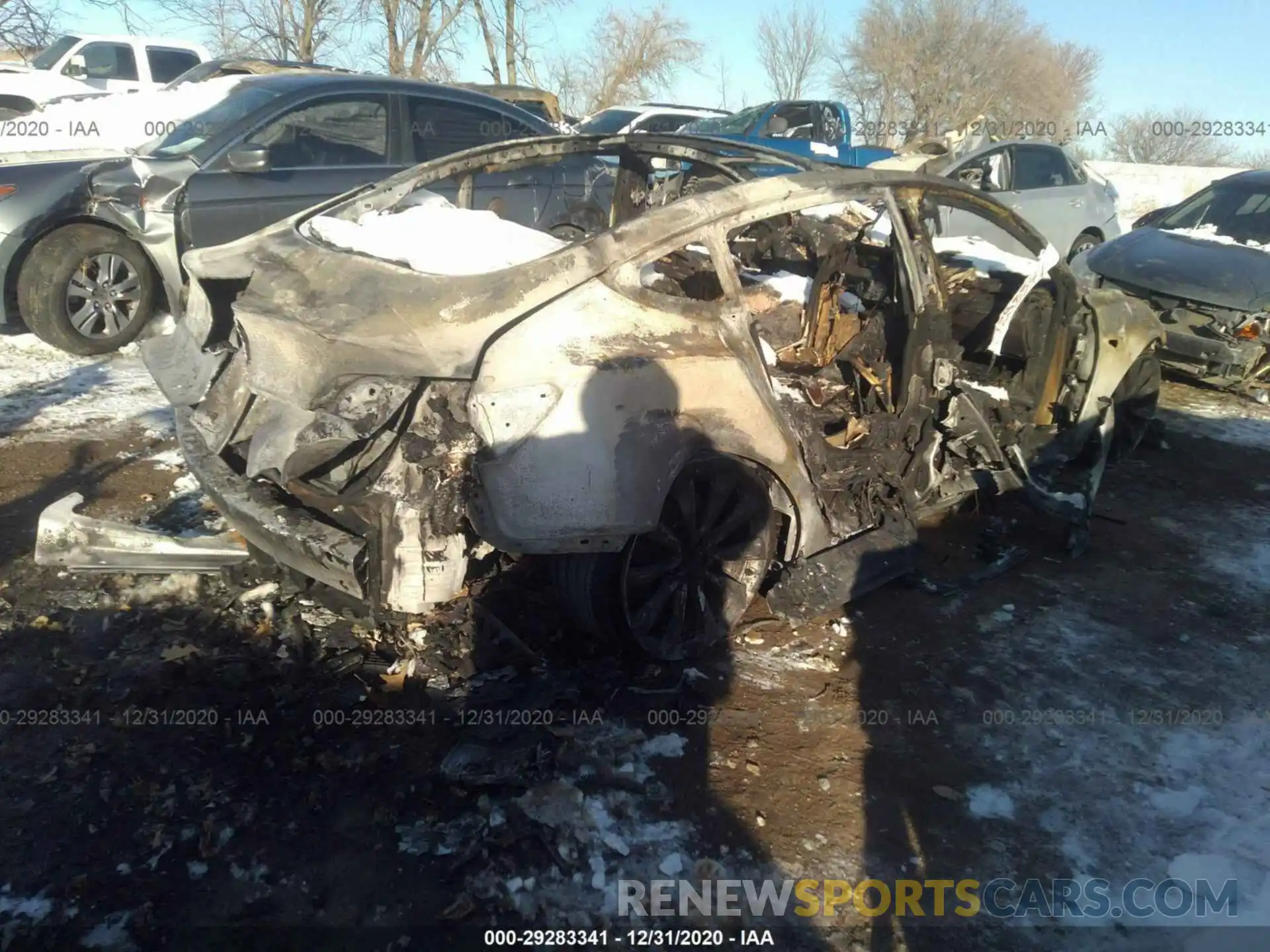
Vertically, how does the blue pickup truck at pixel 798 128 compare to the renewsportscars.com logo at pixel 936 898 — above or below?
above

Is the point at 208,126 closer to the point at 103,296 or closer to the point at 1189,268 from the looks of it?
the point at 103,296

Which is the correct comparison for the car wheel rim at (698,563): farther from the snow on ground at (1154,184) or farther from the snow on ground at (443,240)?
the snow on ground at (1154,184)

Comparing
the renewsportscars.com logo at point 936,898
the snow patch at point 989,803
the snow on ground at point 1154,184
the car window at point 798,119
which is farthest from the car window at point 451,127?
the snow on ground at point 1154,184

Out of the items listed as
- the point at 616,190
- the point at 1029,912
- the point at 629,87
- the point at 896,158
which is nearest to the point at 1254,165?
the point at 629,87

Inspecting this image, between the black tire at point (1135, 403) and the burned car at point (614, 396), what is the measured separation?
1.08 m

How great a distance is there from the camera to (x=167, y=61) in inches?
551

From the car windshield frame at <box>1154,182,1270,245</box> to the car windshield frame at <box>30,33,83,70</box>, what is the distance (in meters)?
14.9

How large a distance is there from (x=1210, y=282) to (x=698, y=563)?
582 cm

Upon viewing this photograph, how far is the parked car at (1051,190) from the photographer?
9.36m

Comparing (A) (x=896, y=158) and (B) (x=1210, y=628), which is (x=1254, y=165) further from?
(B) (x=1210, y=628)

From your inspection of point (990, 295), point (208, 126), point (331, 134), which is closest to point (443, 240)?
point (990, 295)

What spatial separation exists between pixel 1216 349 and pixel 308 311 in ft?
21.7

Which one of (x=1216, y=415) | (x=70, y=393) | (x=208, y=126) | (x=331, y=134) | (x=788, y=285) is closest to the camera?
(x=788, y=285)

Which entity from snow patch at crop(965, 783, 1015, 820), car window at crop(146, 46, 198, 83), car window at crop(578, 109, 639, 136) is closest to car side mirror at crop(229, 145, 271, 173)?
snow patch at crop(965, 783, 1015, 820)
